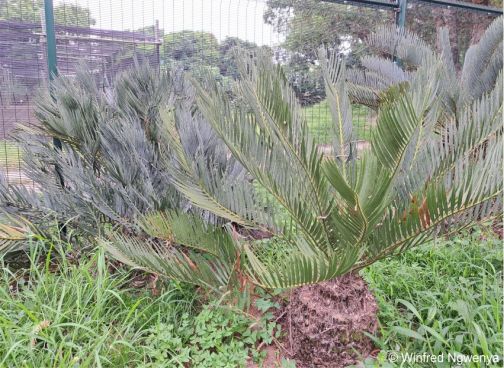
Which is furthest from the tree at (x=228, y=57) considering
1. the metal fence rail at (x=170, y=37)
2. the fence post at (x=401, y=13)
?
the fence post at (x=401, y=13)

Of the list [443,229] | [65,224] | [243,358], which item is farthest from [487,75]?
[65,224]

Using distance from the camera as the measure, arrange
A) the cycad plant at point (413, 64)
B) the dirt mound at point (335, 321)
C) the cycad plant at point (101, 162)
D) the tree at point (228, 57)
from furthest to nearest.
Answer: the cycad plant at point (413, 64), the tree at point (228, 57), the cycad plant at point (101, 162), the dirt mound at point (335, 321)

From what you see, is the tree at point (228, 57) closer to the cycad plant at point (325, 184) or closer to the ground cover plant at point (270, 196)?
the ground cover plant at point (270, 196)

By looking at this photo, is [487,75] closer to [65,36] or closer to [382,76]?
[382,76]

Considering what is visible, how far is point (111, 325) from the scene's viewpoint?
194 cm

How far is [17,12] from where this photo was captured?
2.84 metres

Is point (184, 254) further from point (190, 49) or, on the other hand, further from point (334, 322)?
point (190, 49)

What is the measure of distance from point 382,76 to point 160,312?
3137 millimetres

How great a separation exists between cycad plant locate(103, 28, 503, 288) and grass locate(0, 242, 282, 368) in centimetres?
24

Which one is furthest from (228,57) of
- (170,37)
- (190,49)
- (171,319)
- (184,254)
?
(171,319)

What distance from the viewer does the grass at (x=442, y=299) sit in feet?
5.84

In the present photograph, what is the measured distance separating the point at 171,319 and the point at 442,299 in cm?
135

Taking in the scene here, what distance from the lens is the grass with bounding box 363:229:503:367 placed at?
1781mm

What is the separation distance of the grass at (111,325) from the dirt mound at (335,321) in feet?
0.74
